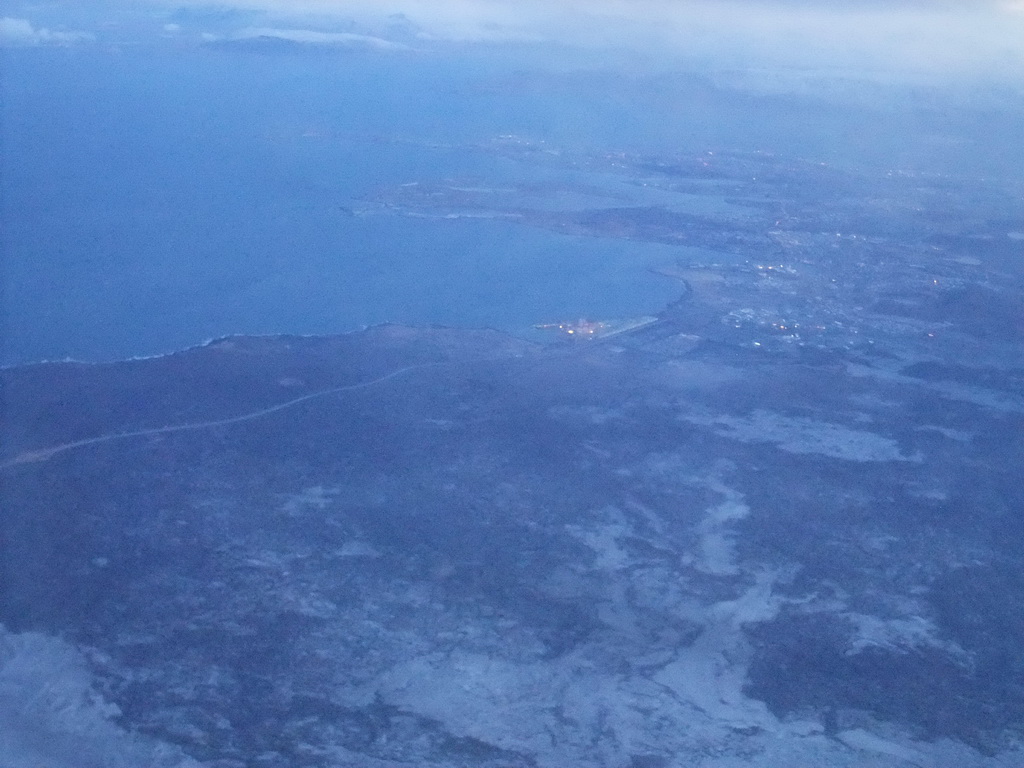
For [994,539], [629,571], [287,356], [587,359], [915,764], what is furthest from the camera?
[587,359]

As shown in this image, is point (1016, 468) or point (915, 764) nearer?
point (915, 764)

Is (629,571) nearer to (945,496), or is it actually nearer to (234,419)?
(945,496)

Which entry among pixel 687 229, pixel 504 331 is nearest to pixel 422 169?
pixel 687 229

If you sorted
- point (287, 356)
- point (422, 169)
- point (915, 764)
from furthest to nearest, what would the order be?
1. point (422, 169)
2. point (287, 356)
3. point (915, 764)

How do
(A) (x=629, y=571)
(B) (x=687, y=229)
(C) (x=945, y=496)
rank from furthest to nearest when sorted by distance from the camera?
1. (B) (x=687, y=229)
2. (C) (x=945, y=496)
3. (A) (x=629, y=571)

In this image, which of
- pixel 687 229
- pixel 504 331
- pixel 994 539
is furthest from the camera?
pixel 687 229

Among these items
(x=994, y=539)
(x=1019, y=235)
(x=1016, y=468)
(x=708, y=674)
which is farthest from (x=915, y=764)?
(x=1019, y=235)

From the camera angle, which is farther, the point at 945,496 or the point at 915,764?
the point at 945,496

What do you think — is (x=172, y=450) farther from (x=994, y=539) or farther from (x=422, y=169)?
(x=422, y=169)

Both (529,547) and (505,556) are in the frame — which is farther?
(529,547)
